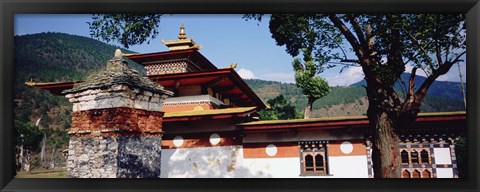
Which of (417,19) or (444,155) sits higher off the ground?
(417,19)

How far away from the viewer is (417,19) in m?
5.85

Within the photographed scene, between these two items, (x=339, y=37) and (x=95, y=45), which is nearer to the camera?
(x=339, y=37)

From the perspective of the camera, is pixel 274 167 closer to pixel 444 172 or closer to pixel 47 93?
pixel 444 172

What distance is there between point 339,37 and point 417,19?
52.5 inches

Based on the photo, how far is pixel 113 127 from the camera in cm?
550

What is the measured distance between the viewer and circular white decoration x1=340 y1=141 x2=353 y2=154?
805 centimetres

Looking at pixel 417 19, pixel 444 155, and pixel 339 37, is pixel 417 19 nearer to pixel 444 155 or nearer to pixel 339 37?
pixel 339 37

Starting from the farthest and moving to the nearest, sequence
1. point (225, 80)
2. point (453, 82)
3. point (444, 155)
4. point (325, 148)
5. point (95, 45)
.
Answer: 1. point (95, 45)
2. point (225, 80)
3. point (325, 148)
4. point (444, 155)
5. point (453, 82)

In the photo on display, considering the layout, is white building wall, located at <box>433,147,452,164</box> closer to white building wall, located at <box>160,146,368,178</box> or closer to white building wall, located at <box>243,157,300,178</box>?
white building wall, located at <box>160,146,368,178</box>

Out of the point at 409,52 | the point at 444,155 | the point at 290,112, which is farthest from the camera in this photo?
the point at 290,112

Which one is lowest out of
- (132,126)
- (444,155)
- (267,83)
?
(444,155)

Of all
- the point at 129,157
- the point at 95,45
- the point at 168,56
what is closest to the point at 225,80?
the point at 168,56

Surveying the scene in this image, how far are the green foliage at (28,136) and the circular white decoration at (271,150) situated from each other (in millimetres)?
4728

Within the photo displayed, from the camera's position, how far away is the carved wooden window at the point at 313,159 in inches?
324
